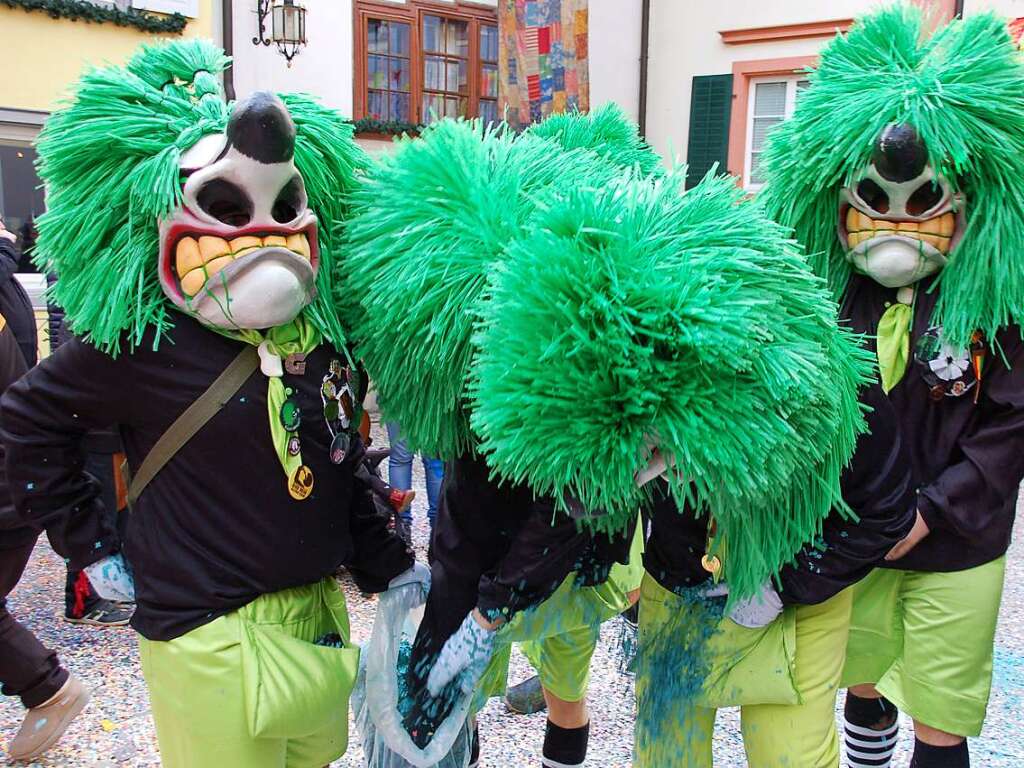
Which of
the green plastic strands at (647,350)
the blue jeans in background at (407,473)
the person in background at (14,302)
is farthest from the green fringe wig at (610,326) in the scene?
the blue jeans in background at (407,473)

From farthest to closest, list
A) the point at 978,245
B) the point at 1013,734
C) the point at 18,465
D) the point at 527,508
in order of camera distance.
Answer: the point at 1013,734
the point at 978,245
the point at 527,508
the point at 18,465

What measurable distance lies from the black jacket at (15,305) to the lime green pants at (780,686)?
2.46 metres

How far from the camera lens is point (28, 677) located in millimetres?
2562

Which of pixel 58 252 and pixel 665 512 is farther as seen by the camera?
pixel 665 512

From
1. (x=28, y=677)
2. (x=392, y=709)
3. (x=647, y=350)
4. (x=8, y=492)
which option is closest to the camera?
(x=647, y=350)

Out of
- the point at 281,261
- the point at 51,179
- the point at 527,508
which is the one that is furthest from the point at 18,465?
A: the point at 527,508

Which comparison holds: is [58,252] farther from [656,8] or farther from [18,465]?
[656,8]

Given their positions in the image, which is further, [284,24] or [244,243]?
[284,24]

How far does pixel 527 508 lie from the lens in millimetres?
1785

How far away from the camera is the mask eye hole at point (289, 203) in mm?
1623

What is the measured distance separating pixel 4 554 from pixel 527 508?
5.23 ft

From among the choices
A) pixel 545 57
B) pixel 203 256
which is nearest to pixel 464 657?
pixel 203 256

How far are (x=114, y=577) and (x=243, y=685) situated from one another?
336mm

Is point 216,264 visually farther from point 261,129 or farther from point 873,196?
point 873,196
